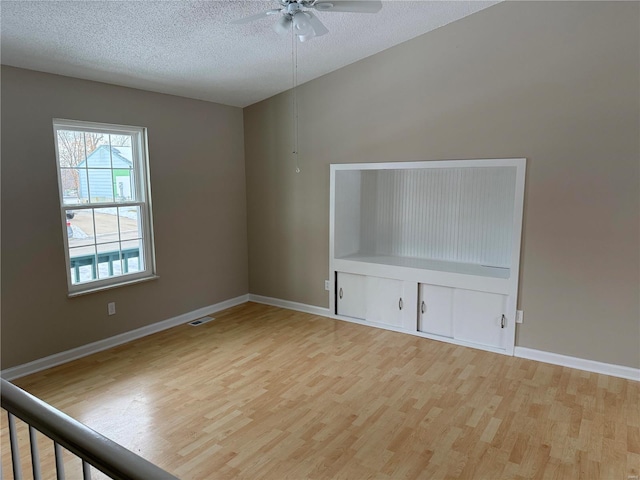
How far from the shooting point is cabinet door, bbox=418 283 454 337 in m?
4.17

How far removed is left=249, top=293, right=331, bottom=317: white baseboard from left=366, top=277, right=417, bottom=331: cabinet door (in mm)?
585

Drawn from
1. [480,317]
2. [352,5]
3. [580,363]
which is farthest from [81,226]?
[580,363]

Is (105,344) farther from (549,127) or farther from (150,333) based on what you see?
(549,127)

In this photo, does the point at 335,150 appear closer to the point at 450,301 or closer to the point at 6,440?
the point at 450,301

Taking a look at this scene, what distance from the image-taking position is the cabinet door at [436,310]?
417 cm

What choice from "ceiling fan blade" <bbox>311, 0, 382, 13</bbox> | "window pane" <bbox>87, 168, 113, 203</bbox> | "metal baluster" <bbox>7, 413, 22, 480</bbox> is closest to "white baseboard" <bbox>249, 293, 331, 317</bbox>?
"window pane" <bbox>87, 168, 113, 203</bbox>

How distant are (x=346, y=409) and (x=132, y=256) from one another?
2640mm

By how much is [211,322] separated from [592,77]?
4241 millimetres

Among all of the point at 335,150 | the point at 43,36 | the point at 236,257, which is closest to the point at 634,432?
the point at 335,150

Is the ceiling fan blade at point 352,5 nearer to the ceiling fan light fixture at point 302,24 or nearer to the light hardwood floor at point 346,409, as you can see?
the ceiling fan light fixture at point 302,24

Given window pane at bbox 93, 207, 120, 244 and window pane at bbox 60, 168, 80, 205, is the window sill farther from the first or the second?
window pane at bbox 60, 168, 80, 205

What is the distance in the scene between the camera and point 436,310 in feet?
13.9

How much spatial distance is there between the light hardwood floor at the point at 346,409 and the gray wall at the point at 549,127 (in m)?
0.59

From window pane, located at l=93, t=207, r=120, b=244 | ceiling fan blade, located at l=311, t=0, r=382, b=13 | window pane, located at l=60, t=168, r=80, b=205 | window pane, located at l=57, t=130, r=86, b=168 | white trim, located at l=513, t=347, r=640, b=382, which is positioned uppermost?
ceiling fan blade, located at l=311, t=0, r=382, b=13
